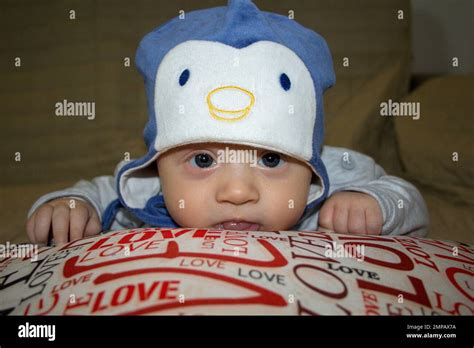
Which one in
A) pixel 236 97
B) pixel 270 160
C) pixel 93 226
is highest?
pixel 236 97

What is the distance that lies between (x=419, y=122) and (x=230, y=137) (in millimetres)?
766

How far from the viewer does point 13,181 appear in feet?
4.54

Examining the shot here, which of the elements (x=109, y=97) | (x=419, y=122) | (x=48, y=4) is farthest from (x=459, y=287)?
(x=48, y=4)

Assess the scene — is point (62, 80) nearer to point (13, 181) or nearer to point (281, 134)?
point (13, 181)

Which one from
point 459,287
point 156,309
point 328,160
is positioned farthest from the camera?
point 328,160

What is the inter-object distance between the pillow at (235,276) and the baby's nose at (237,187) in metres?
0.11

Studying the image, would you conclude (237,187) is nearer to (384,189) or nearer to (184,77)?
(184,77)

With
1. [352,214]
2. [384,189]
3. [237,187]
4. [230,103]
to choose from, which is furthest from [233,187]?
[384,189]

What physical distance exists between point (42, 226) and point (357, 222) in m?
0.55

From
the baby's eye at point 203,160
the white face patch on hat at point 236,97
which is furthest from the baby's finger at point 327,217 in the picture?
the baby's eye at point 203,160

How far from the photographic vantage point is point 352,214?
84cm

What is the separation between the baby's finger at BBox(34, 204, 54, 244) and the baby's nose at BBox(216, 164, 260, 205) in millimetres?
321

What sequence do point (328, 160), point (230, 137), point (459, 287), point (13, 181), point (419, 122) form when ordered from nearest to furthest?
point (459, 287) < point (230, 137) < point (328, 160) < point (419, 122) < point (13, 181)

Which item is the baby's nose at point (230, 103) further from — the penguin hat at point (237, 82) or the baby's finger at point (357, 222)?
the baby's finger at point (357, 222)
